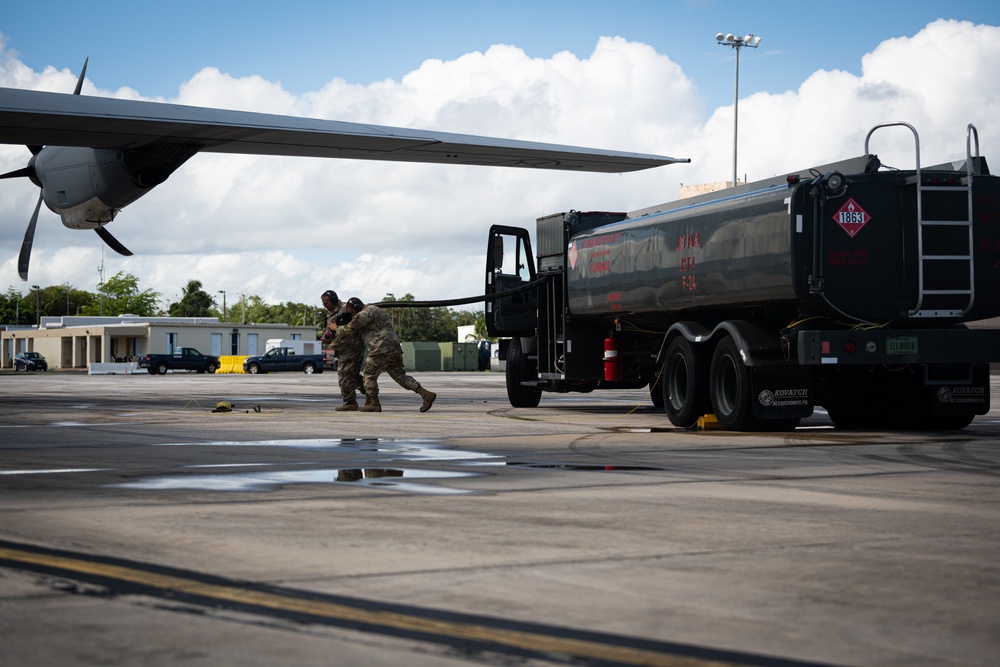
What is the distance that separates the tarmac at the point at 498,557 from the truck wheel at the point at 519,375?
10.1 metres

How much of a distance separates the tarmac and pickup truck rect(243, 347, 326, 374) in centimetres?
5718

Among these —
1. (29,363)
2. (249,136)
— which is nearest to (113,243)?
(249,136)

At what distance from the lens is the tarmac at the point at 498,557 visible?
4219 mm

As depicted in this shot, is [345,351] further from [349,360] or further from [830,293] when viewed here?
[830,293]

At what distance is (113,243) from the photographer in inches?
1145

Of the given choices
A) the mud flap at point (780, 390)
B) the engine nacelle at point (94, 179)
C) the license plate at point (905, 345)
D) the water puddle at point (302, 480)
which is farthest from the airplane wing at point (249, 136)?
the water puddle at point (302, 480)

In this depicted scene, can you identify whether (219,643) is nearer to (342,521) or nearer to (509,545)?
(509,545)

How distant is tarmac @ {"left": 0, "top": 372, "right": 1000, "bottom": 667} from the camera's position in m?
4.22

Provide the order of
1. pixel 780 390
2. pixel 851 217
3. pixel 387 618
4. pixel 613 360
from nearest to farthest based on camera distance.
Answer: pixel 387 618
pixel 851 217
pixel 780 390
pixel 613 360

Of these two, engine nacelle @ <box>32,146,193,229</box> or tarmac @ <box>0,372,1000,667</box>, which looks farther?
engine nacelle @ <box>32,146,193,229</box>

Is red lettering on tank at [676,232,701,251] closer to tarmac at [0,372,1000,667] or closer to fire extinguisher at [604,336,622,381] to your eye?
fire extinguisher at [604,336,622,381]

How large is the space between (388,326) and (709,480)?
37.5ft

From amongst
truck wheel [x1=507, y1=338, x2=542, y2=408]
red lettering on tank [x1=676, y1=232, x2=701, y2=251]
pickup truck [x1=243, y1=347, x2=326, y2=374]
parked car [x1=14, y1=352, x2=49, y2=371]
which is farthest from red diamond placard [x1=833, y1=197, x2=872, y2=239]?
parked car [x1=14, y1=352, x2=49, y2=371]

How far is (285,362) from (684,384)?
2172 inches
